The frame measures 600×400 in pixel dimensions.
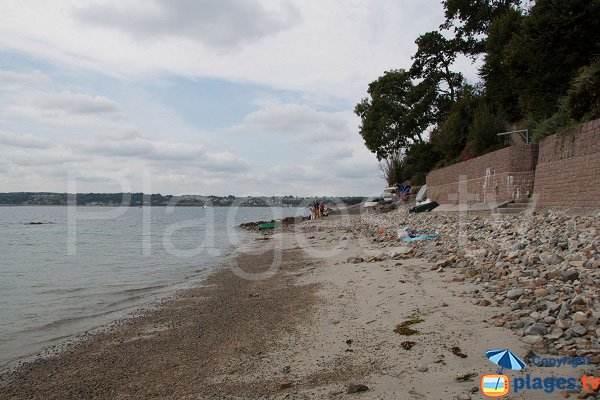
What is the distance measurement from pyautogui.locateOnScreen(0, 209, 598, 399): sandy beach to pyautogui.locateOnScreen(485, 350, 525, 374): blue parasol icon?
7 centimetres

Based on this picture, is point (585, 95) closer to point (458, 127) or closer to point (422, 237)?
point (422, 237)

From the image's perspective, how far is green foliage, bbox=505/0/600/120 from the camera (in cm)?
1455

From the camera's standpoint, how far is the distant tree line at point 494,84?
1445 centimetres

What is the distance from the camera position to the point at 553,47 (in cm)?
1529

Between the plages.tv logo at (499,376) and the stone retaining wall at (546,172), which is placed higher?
the stone retaining wall at (546,172)

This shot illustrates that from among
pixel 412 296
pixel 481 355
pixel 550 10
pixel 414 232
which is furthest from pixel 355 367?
pixel 550 10

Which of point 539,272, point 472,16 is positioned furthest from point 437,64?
point 539,272

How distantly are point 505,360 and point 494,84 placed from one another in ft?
71.0

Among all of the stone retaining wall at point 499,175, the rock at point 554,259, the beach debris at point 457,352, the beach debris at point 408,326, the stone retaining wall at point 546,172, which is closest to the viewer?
the beach debris at point 457,352

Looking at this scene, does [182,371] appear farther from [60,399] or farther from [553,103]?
[553,103]

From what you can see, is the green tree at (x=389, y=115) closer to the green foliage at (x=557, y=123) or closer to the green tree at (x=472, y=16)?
the green tree at (x=472, y=16)

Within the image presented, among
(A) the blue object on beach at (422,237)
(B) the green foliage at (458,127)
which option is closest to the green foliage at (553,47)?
(A) the blue object on beach at (422,237)

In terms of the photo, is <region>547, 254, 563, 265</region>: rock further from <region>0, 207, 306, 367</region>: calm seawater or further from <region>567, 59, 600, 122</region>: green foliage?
<region>0, 207, 306, 367</region>: calm seawater

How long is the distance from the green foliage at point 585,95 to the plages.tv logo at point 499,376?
9679 millimetres
